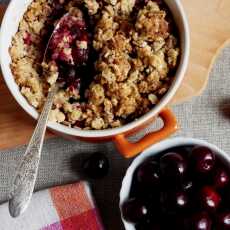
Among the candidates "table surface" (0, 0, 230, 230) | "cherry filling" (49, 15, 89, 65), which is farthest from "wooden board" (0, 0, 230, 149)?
"cherry filling" (49, 15, 89, 65)

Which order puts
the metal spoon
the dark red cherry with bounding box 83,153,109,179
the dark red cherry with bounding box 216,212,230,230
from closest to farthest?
the metal spoon < the dark red cherry with bounding box 216,212,230,230 < the dark red cherry with bounding box 83,153,109,179

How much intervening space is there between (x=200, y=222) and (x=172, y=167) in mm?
138

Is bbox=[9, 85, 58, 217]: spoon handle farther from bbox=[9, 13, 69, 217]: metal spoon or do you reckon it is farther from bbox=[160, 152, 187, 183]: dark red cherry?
bbox=[160, 152, 187, 183]: dark red cherry

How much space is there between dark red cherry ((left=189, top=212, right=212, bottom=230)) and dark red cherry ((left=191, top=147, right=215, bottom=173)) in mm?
104

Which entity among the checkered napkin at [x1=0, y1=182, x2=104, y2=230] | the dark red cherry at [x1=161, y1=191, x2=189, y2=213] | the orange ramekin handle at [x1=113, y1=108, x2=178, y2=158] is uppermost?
the orange ramekin handle at [x1=113, y1=108, x2=178, y2=158]

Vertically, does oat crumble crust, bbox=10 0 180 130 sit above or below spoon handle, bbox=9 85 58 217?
above

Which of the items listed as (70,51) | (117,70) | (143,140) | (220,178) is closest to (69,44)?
(70,51)

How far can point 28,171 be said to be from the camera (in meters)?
1.15

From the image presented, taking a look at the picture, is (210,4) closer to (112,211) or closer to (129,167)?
(129,167)

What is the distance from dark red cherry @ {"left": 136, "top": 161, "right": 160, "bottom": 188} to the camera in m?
1.26

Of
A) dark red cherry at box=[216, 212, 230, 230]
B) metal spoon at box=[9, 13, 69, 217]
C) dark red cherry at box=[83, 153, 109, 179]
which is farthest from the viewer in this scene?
dark red cherry at box=[83, 153, 109, 179]

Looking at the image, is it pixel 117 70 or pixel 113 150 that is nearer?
pixel 117 70

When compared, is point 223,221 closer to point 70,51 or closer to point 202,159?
point 202,159

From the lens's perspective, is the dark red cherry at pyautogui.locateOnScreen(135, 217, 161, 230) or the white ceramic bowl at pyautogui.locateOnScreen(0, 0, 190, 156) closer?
the white ceramic bowl at pyautogui.locateOnScreen(0, 0, 190, 156)
